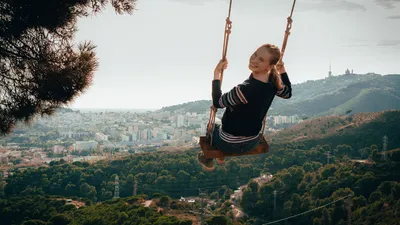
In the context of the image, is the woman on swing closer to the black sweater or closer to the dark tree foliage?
the black sweater

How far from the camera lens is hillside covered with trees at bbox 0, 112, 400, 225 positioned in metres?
18.0

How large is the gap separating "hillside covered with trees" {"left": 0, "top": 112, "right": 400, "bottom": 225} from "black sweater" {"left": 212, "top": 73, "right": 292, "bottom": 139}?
42.2ft

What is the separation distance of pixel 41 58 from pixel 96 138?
284 ft

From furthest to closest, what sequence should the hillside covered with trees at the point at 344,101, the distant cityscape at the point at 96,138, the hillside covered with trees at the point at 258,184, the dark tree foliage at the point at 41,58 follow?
the hillside covered with trees at the point at 344,101
the distant cityscape at the point at 96,138
the hillside covered with trees at the point at 258,184
the dark tree foliage at the point at 41,58

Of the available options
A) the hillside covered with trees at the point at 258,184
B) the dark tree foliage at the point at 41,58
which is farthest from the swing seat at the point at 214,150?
the hillside covered with trees at the point at 258,184

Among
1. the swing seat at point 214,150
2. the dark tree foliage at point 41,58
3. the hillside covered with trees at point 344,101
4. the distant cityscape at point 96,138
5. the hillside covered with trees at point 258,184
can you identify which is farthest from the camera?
the hillside covered with trees at point 344,101

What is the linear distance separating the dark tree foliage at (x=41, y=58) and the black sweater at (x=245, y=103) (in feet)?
4.71

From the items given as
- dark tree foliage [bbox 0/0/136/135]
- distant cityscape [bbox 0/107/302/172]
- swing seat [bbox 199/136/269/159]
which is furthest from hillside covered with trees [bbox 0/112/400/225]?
distant cityscape [bbox 0/107/302/172]

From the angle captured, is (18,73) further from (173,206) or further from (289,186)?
(289,186)

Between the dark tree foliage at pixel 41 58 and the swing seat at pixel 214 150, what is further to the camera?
the dark tree foliage at pixel 41 58

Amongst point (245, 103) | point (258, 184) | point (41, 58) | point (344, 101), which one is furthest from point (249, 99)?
point (344, 101)

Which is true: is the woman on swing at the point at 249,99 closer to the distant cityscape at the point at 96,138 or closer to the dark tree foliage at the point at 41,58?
the dark tree foliage at the point at 41,58

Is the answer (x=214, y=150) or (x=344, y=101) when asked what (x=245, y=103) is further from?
(x=344, y=101)

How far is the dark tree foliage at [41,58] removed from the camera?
9.48 ft
